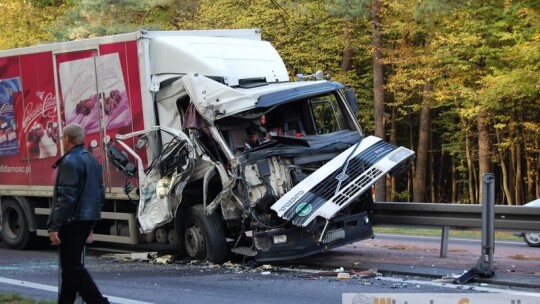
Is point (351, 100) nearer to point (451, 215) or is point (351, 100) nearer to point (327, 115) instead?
point (327, 115)

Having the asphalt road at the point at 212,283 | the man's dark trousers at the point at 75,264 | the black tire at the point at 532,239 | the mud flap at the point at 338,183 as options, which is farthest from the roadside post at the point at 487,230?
the black tire at the point at 532,239

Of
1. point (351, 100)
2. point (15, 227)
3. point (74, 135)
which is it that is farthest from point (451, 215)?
point (15, 227)

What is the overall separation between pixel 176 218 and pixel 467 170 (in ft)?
98.4

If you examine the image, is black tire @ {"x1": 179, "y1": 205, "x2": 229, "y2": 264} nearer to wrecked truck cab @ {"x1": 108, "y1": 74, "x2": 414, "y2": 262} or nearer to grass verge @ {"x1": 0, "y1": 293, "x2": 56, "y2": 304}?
wrecked truck cab @ {"x1": 108, "y1": 74, "x2": 414, "y2": 262}

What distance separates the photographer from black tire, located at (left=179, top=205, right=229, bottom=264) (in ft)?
37.9

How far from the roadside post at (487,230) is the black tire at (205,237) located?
3513mm

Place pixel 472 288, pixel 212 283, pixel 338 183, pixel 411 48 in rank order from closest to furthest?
pixel 472 288, pixel 212 283, pixel 338 183, pixel 411 48

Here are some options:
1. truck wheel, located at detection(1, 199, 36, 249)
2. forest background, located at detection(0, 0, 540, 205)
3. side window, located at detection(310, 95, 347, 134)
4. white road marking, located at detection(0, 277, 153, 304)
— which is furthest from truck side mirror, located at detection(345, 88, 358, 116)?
forest background, located at detection(0, 0, 540, 205)

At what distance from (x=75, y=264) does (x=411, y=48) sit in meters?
23.4

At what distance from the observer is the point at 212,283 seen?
1016cm

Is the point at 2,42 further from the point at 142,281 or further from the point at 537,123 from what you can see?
the point at 142,281

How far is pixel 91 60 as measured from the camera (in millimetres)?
12891

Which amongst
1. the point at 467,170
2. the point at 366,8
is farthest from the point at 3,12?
the point at 467,170

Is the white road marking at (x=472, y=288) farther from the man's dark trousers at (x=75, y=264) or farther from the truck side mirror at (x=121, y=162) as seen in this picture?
the truck side mirror at (x=121, y=162)
